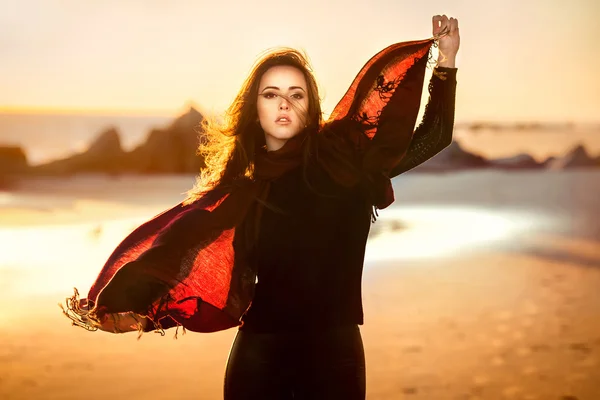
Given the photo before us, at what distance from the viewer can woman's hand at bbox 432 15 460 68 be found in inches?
63.7

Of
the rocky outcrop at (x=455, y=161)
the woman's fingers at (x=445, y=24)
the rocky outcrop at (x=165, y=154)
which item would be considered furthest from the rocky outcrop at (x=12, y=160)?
the woman's fingers at (x=445, y=24)

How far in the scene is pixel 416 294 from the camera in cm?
457

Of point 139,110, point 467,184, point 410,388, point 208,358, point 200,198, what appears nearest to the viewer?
point 200,198

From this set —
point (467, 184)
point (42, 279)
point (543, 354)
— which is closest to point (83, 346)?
point (42, 279)

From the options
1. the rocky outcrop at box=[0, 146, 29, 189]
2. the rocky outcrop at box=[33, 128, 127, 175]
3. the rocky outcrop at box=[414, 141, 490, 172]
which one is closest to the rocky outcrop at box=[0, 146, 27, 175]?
the rocky outcrop at box=[0, 146, 29, 189]

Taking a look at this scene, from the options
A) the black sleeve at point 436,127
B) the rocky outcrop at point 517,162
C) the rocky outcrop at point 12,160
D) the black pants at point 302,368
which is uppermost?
the rocky outcrop at point 12,160

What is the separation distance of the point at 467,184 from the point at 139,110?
3054 millimetres

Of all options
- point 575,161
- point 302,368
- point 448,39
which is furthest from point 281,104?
point 575,161

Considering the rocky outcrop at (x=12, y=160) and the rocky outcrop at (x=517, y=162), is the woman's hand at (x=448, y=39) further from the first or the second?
the rocky outcrop at (x=12, y=160)

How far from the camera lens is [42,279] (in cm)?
466

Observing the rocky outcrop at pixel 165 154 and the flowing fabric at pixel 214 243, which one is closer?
the flowing fabric at pixel 214 243

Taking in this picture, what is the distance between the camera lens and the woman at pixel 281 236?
144cm

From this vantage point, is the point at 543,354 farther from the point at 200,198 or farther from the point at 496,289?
the point at 200,198

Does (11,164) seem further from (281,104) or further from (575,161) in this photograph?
(281,104)
